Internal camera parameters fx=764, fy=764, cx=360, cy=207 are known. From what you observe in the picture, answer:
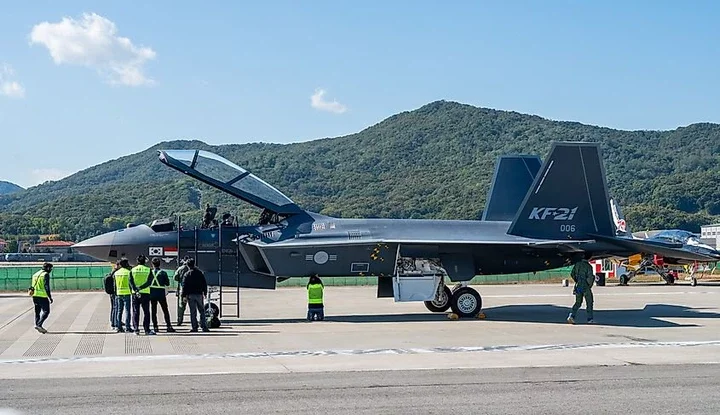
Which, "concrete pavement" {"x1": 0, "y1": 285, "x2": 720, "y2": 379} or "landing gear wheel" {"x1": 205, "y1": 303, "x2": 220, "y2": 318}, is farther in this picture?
"landing gear wheel" {"x1": 205, "y1": 303, "x2": 220, "y2": 318}

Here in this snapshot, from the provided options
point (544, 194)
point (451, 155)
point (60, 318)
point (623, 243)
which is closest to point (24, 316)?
point (60, 318)

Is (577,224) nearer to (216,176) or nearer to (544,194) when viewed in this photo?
(544,194)

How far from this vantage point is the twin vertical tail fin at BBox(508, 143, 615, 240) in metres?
19.3

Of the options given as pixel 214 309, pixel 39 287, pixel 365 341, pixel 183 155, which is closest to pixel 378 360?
pixel 365 341

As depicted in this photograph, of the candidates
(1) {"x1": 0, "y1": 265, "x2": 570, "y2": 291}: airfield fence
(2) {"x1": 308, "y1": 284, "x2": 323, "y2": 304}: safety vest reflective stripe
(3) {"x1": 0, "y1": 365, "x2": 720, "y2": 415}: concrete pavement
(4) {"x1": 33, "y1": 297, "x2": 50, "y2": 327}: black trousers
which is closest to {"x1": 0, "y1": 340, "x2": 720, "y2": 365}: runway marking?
(3) {"x1": 0, "y1": 365, "x2": 720, "y2": 415}: concrete pavement

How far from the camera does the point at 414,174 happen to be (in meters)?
128

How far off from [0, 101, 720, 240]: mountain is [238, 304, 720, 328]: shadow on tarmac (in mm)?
66998

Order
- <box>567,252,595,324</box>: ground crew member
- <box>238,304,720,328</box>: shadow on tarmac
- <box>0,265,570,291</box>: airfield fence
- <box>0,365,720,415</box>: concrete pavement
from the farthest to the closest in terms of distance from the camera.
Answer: <box>0,265,570,291</box>: airfield fence → <box>238,304,720,328</box>: shadow on tarmac → <box>567,252,595,324</box>: ground crew member → <box>0,365,720,415</box>: concrete pavement

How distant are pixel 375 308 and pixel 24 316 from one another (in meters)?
9.88

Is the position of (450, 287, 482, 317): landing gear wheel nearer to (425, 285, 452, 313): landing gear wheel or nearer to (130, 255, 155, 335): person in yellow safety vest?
(425, 285, 452, 313): landing gear wheel

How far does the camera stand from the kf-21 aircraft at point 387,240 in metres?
19.0

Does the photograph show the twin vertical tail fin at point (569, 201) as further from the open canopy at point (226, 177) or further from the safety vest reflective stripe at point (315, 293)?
the open canopy at point (226, 177)

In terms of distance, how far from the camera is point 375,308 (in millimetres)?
23172

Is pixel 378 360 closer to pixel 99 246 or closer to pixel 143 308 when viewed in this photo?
pixel 143 308
